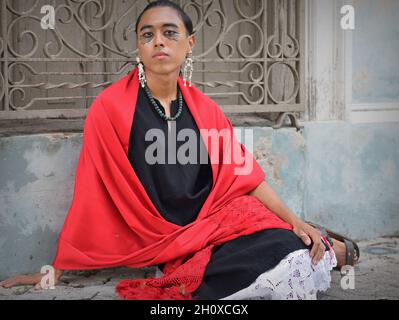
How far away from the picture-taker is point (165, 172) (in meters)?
3.57

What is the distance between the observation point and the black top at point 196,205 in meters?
3.22

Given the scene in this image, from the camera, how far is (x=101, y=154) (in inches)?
140

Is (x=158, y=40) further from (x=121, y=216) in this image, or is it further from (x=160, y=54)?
(x=121, y=216)

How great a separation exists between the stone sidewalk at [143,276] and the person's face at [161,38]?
1.24 metres

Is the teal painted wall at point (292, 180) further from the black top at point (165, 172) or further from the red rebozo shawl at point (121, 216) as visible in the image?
the black top at point (165, 172)

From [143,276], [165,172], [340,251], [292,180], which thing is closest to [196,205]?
[165,172]

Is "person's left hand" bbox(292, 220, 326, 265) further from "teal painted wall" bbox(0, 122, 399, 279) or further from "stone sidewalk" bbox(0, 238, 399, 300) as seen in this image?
"teal painted wall" bbox(0, 122, 399, 279)

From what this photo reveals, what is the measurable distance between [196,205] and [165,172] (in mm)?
251

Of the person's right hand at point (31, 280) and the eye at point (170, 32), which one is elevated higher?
the eye at point (170, 32)

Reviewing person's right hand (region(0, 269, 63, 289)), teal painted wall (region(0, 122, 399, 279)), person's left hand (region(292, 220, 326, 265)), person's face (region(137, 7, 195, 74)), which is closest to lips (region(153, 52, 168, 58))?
person's face (region(137, 7, 195, 74))

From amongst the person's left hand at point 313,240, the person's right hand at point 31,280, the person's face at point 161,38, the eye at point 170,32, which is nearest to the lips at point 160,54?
the person's face at point 161,38

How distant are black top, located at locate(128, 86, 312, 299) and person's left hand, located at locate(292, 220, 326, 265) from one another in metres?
0.04

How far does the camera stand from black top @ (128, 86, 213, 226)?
11.7 feet
